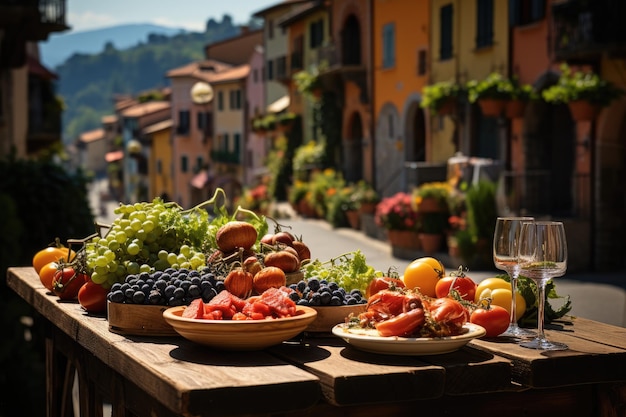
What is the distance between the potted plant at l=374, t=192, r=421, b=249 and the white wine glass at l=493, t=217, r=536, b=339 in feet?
48.3

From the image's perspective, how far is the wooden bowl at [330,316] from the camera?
10.00ft

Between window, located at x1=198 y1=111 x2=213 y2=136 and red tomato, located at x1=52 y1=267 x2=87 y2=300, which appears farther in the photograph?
window, located at x1=198 y1=111 x2=213 y2=136

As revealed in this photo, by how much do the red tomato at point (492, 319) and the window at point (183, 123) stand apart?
5541 centimetres

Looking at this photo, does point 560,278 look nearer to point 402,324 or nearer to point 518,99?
point 518,99

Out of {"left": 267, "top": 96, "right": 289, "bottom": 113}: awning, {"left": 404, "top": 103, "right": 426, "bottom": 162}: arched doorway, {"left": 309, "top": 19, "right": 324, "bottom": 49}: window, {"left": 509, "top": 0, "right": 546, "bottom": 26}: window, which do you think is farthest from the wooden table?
{"left": 267, "top": 96, "right": 289, "bottom": 113}: awning

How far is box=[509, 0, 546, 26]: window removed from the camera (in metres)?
17.6

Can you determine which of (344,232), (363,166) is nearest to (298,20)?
(363,166)

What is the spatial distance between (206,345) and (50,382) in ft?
6.68

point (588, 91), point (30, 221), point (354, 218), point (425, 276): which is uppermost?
point (588, 91)

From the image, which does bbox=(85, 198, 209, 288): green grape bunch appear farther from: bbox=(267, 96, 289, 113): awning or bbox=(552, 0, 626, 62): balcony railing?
bbox=(267, 96, 289, 113): awning

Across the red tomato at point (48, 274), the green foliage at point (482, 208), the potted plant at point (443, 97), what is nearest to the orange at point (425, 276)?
the red tomato at point (48, 274)

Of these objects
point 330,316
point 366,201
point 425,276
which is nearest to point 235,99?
point 366,201

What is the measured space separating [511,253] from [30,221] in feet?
28.4

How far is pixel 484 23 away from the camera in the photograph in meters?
19.8
